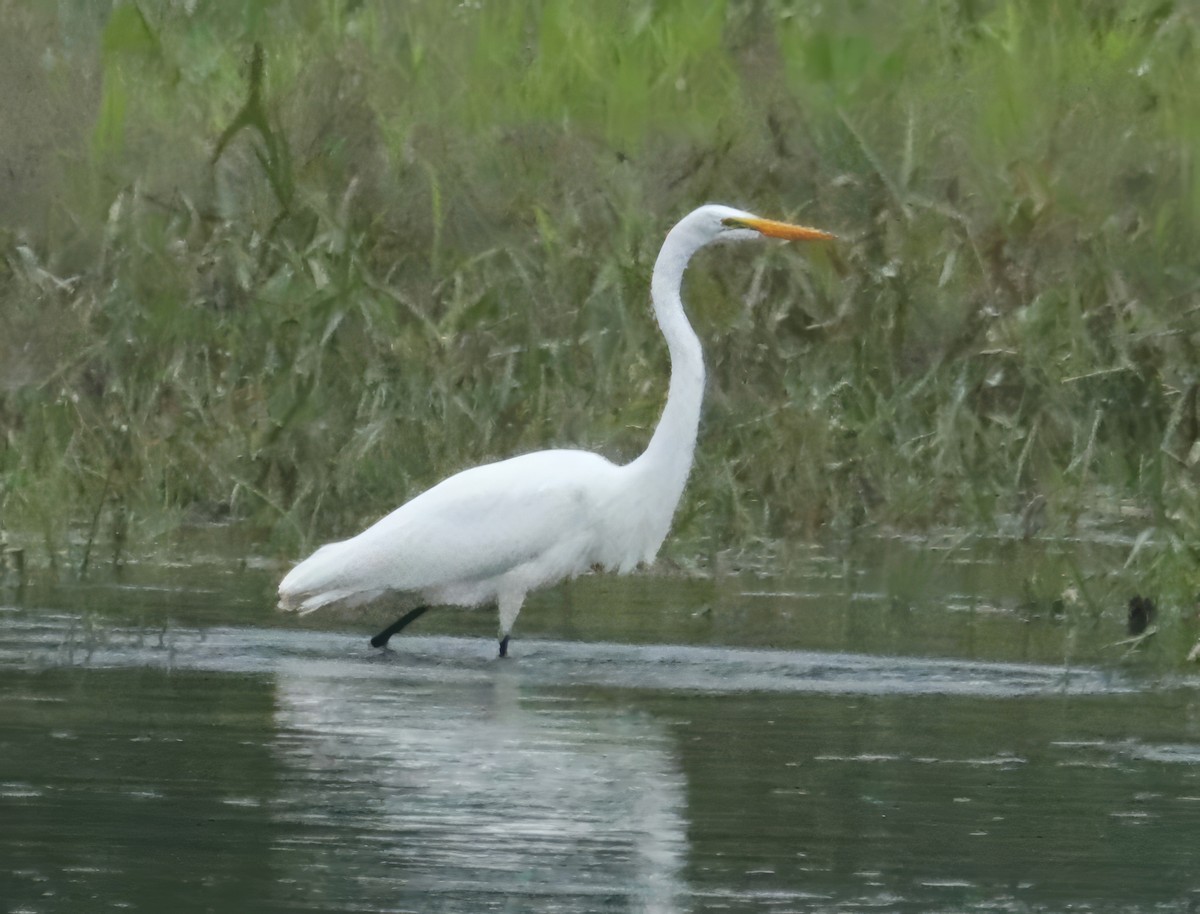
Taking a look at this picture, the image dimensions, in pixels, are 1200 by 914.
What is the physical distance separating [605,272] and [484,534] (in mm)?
2478

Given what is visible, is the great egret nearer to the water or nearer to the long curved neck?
the long curved neck

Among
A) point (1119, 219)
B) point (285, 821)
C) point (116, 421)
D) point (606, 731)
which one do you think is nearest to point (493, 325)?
point (116, 421)

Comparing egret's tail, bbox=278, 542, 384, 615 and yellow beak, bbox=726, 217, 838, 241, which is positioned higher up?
yellow beak, bbox=726, 217, 838, 241

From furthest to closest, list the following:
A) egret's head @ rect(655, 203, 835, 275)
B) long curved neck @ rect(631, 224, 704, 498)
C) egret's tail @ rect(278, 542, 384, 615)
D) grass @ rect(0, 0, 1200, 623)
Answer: grass @ rect(0, 0, 1200, 623)
egret's head @ rect(655, 203, 835, 275)
long curved neck @ rect(631, 224, 704, 498)
egret's tail @ rect(278, 542, 384, 615)

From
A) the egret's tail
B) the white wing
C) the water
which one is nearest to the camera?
the water

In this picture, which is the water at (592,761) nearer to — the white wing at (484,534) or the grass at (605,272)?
the white wing at (484,534)

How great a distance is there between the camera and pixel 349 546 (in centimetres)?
826

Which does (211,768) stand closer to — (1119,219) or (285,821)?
(285,821)

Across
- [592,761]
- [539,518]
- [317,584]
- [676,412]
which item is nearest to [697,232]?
[676,412]

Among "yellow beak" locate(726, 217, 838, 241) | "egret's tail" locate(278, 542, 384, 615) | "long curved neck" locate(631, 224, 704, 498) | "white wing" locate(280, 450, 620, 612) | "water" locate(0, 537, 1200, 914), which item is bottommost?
"water" locate(0, 537, 1200, 914)

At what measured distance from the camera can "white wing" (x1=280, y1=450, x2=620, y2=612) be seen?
325 inches

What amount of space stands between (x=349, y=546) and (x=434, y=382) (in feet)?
7.14

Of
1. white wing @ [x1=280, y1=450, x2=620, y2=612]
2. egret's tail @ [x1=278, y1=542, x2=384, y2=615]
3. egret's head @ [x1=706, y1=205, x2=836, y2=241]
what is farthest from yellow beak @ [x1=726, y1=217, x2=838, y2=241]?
egret's tail @ [x1=278, y1=542, x2=384, y2=615]

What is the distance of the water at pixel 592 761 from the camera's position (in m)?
4.93
